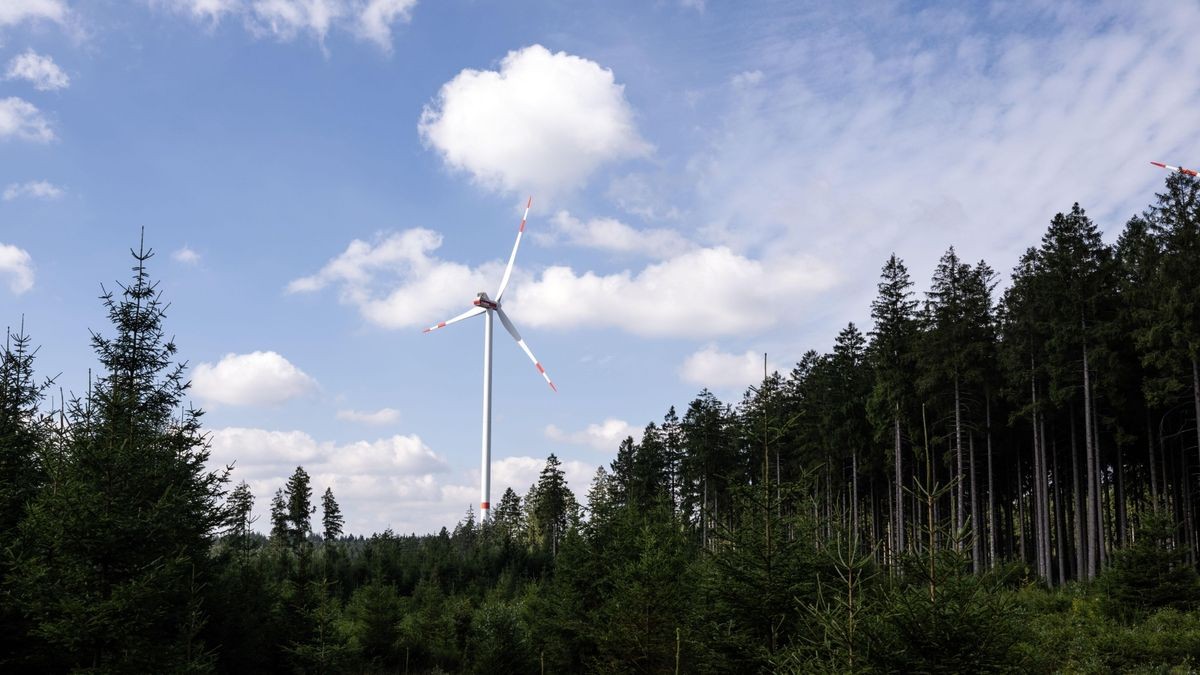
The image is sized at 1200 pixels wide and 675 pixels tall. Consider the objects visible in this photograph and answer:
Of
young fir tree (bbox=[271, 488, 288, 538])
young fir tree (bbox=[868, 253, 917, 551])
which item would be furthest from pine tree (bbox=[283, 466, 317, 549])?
young fir tree (bbox=[868, 253, 917, 551])

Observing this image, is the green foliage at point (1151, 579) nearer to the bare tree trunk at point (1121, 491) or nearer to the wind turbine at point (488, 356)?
the bare tree trunk at point (1121, 491)

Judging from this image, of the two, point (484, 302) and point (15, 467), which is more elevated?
point (484, 302)

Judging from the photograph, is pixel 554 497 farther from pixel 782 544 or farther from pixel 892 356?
pixel 782 544

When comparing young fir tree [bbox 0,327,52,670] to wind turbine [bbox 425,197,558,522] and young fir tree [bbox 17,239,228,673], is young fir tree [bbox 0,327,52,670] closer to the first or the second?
young fir tree [bbox 17,239,228,673]

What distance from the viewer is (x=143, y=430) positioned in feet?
61.6

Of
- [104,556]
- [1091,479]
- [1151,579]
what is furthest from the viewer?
[1091,479]

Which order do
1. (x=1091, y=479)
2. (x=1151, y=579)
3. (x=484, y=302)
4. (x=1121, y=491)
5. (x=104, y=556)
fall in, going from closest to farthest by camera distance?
(x=104, y=556)
(x=1151, y=579)
(x=1091, y=479)
(x=1121, y=491)
(x=484, y=302)

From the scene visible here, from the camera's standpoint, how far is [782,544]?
590 inches

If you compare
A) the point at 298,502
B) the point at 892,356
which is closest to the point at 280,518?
the point at 298,502

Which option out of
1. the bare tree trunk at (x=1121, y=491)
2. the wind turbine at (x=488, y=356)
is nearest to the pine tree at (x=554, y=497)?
the wind turbine at (x=488, y=356)

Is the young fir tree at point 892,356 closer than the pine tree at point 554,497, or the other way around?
the young fir tree at point 892,356

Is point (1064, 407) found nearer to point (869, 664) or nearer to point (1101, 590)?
point (1101, 590)

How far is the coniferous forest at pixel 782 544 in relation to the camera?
43.7 ft

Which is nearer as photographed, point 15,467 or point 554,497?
point 15,467
